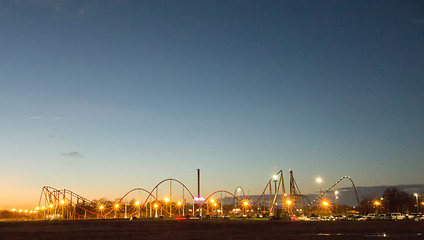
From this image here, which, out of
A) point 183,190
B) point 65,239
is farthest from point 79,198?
point 65,239

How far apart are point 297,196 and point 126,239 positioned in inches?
3605

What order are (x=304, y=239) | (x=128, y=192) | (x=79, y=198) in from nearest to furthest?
1. (x=304, y=239)
2. (x=128, y=192)
3. (x=79, y=198)

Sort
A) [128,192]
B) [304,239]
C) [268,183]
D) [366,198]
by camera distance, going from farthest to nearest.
Answer: [366,198] → [128,192] → [268,183] → [304,239]

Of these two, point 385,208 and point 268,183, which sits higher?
point 268,183

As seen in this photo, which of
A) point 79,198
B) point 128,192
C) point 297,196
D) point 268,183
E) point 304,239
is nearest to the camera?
point 304,239

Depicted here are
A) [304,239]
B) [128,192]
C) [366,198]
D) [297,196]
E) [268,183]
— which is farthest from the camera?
[366,198]

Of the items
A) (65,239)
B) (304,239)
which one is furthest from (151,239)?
(304,239)

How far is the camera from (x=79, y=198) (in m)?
142

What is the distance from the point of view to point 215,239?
16.8m

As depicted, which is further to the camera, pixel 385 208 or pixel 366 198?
pixel 366 198

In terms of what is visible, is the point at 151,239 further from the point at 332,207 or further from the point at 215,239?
the point at 332,207

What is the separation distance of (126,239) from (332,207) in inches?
5097

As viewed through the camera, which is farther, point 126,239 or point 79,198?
point 79,198

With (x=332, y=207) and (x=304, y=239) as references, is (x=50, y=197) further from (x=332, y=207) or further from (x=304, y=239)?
(x=304, y=239)
